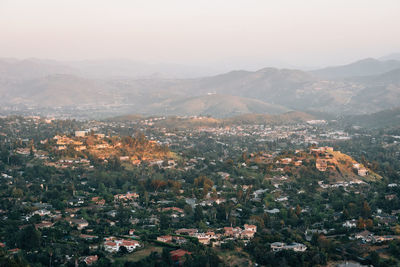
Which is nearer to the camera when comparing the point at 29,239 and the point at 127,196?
the point at 29,239

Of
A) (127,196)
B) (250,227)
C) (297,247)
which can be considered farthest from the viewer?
(127,196)

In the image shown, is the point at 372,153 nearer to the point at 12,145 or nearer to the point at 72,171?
the point at 72,171

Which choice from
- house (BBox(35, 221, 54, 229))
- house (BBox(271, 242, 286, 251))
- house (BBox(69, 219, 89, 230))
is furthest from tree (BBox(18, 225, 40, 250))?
house (BBox(271, 242, 286, 251))

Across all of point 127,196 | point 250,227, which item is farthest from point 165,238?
point 127,196

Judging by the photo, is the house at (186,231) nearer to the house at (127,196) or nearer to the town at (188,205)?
the town at (188,205)

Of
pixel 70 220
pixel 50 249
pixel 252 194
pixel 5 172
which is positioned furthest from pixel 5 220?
pixel 252 194

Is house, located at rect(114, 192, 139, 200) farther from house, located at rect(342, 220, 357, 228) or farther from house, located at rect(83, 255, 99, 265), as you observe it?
house, located at rect(342, 220, 357, 228)

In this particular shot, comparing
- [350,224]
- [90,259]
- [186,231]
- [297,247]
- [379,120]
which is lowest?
[379,120]

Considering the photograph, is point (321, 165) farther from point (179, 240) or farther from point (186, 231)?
point (179, 240)
